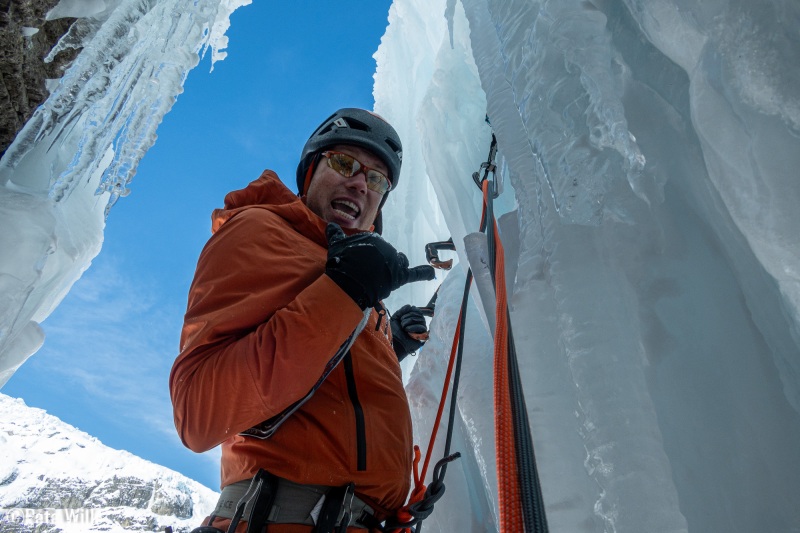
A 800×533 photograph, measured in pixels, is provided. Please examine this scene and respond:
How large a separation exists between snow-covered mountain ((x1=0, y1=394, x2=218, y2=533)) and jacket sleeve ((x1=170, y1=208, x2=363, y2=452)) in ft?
214

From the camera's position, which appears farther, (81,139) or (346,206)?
(81,139)

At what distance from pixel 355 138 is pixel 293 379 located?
4.55ft

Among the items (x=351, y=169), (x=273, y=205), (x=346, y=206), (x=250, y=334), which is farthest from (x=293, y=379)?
(x=351, y=169)

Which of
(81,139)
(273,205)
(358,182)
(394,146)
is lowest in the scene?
(273,205)

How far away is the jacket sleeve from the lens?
1234mm

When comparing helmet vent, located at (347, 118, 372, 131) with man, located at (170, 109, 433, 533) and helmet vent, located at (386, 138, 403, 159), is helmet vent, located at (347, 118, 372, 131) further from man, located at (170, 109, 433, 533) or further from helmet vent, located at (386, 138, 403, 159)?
man, located at (170, 109, 433, 533)

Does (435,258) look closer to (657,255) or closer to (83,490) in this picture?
(657,255)

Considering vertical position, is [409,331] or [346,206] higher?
[346,206]

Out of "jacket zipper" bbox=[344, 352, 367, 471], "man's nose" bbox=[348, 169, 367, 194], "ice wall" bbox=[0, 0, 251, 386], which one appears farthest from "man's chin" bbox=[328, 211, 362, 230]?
"ice wall" bbox=[0, 0, 251, 386]

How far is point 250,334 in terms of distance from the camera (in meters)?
1.27

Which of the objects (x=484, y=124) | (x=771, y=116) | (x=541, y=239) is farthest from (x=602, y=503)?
(x=484, y=124)

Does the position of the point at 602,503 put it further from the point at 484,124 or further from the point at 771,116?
the point at 484,124

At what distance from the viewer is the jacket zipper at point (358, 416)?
1.40 metres

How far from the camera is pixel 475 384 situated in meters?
2.39
